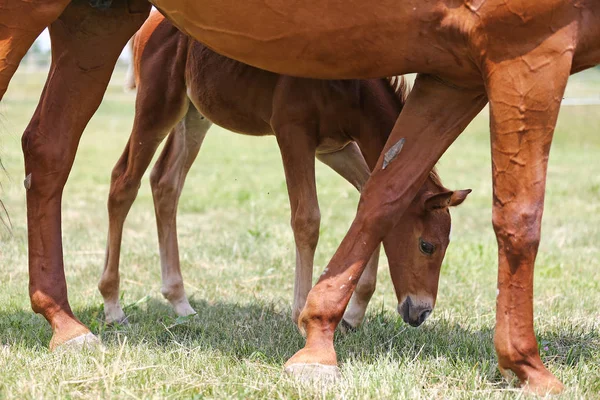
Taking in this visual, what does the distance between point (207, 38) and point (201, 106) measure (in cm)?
158

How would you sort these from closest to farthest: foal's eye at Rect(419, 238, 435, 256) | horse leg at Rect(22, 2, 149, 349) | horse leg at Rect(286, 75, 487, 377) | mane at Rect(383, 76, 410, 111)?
1. horse leg at Rect(286, 75, 487, 377)
2. horse leg at Rect(22, 2, 149, 349)
3. foal's eye at Rect(419, 238, 435, 256)
4. mane at Rect(383, 76, 410, 111)

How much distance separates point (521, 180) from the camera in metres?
3.10

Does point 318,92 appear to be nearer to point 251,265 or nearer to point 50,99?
point 50,99

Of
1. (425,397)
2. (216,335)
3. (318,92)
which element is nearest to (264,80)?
(318,92)

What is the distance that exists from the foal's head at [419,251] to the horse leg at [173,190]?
164 cm

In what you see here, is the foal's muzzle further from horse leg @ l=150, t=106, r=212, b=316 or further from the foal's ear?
horse leg @ l=150, t=106, r=212, b=316

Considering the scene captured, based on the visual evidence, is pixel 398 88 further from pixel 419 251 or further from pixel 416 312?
pixel 416 312

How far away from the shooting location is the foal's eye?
4.27 metres

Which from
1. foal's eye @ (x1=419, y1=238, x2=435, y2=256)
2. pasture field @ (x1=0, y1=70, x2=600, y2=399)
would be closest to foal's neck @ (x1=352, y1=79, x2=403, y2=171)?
foal's eye @ (x1=419, y1=238, x2=435, y2=256)

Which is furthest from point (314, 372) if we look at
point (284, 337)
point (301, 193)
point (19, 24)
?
point (19, 24)

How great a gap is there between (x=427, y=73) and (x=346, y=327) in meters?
1.82

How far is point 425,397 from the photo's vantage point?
304cm

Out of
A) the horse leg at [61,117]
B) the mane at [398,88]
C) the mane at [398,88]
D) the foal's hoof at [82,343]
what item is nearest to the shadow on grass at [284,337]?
the foal's hoof at [82,343]

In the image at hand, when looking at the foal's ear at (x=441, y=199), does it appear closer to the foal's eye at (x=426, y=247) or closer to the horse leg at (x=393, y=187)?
the foal's eye at (x=426, y=247)
